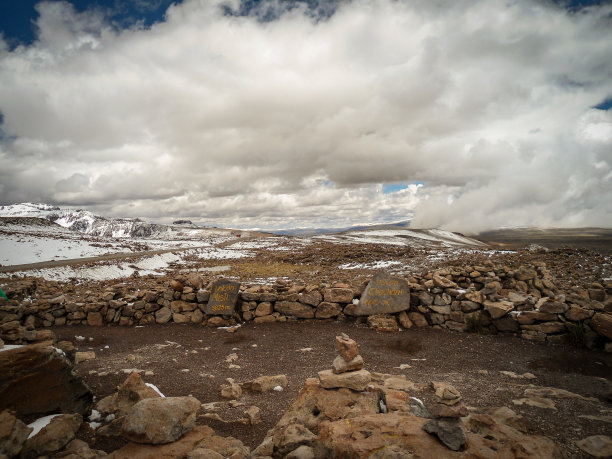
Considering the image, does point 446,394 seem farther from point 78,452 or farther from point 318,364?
point 78,452

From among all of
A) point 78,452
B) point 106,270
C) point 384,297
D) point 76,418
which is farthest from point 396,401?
point 106,270

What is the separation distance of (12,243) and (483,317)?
52.6 meters

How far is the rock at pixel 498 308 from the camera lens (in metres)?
9.95

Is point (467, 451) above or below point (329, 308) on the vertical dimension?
above

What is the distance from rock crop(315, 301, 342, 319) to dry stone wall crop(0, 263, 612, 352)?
4 cm

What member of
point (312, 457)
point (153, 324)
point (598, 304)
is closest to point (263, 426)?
point (312, 457)

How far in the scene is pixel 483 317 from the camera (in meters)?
10.3

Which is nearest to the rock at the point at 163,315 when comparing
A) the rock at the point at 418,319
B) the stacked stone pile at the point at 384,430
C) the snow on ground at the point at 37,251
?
the stacked stone pile at the point at 384,430

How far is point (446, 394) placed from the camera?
18.3 ft

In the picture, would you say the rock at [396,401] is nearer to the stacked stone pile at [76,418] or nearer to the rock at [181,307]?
the stacked stone pile at [76,418]

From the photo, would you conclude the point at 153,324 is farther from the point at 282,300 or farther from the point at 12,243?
the point at 12,243

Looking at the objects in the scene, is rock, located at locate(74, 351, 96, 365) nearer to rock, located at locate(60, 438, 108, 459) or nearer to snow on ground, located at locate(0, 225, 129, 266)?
rock, located at locate(60, 438, 108, 459)

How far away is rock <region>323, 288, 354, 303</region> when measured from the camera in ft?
39.6

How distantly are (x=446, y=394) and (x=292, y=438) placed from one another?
326 centimetres
